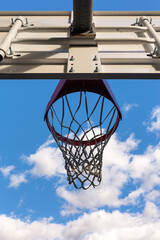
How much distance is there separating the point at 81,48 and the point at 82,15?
0.36 m

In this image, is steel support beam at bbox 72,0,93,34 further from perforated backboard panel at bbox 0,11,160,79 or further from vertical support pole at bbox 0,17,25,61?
vertical support pole at bbox 0,17,25,61

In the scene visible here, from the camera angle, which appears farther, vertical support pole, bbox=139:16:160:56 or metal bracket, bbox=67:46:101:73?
vertical support pole, bbox=139:16:160:56

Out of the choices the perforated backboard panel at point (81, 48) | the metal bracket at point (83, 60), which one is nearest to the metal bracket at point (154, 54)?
the perforated backboard panel at point (81, 48)

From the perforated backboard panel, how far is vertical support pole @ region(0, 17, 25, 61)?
0.11 ft

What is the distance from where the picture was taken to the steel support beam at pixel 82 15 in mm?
2758

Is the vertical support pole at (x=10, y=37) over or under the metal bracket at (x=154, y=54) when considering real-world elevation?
over

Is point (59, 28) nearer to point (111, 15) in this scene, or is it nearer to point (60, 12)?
point (60, 12)

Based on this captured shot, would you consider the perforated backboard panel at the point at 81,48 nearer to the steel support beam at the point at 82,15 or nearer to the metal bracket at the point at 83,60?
the metal bracket at the point at 83,60

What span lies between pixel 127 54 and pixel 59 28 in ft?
3.37

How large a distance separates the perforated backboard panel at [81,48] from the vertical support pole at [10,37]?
1.4 inches

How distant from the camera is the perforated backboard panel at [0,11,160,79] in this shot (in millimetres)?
2629

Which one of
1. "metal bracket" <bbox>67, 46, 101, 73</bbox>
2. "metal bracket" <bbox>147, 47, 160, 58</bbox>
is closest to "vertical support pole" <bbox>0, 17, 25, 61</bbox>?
"metal bracket" <bbox>67, 46, 101, 73</bbox>

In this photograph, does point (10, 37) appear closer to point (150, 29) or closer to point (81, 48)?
point (81, 48)

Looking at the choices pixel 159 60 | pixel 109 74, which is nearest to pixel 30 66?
pixel 109 74
